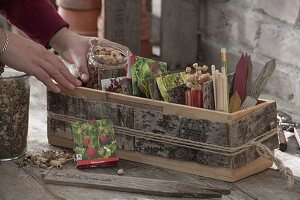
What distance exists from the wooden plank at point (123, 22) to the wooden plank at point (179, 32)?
0.11 meters

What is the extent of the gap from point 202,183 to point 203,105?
17cm

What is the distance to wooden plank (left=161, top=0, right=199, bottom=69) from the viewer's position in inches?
114

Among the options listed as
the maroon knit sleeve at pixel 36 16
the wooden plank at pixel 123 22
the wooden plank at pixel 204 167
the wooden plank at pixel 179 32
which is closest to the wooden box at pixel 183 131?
the wooden plank at pixel 204 167

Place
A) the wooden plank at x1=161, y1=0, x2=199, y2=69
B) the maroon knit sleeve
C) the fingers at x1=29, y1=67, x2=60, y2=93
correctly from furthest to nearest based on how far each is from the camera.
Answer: the wooden plank at x1=161, y1=0, x2=199, y2=69, the maroon knit sleeve, the fingers at x1=29, y1=67, x2=60, y2=93

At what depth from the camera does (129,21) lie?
2.83 meters

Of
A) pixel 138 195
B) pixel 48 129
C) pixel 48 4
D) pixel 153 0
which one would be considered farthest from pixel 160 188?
pixel 153 0

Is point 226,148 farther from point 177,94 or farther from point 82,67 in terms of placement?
point 82,67

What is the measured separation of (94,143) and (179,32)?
1.25m

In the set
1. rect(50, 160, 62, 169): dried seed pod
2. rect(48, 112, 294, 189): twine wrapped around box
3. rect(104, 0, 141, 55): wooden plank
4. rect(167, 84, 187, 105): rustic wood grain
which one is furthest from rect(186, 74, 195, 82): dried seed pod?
rect(104, 0, 141, 55): wooden plank

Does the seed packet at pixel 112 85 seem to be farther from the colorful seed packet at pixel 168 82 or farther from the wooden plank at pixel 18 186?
the wooden plank at pixel 18 186

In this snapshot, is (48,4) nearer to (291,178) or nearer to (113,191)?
(113,191)

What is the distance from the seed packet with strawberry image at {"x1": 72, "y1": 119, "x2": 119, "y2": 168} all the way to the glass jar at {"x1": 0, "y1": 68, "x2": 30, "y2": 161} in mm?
130

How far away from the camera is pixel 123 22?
2820mm

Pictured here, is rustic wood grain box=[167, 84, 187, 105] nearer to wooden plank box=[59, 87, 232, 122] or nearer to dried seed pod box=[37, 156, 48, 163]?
wooden plank box=[59, 87, 232, 122]
